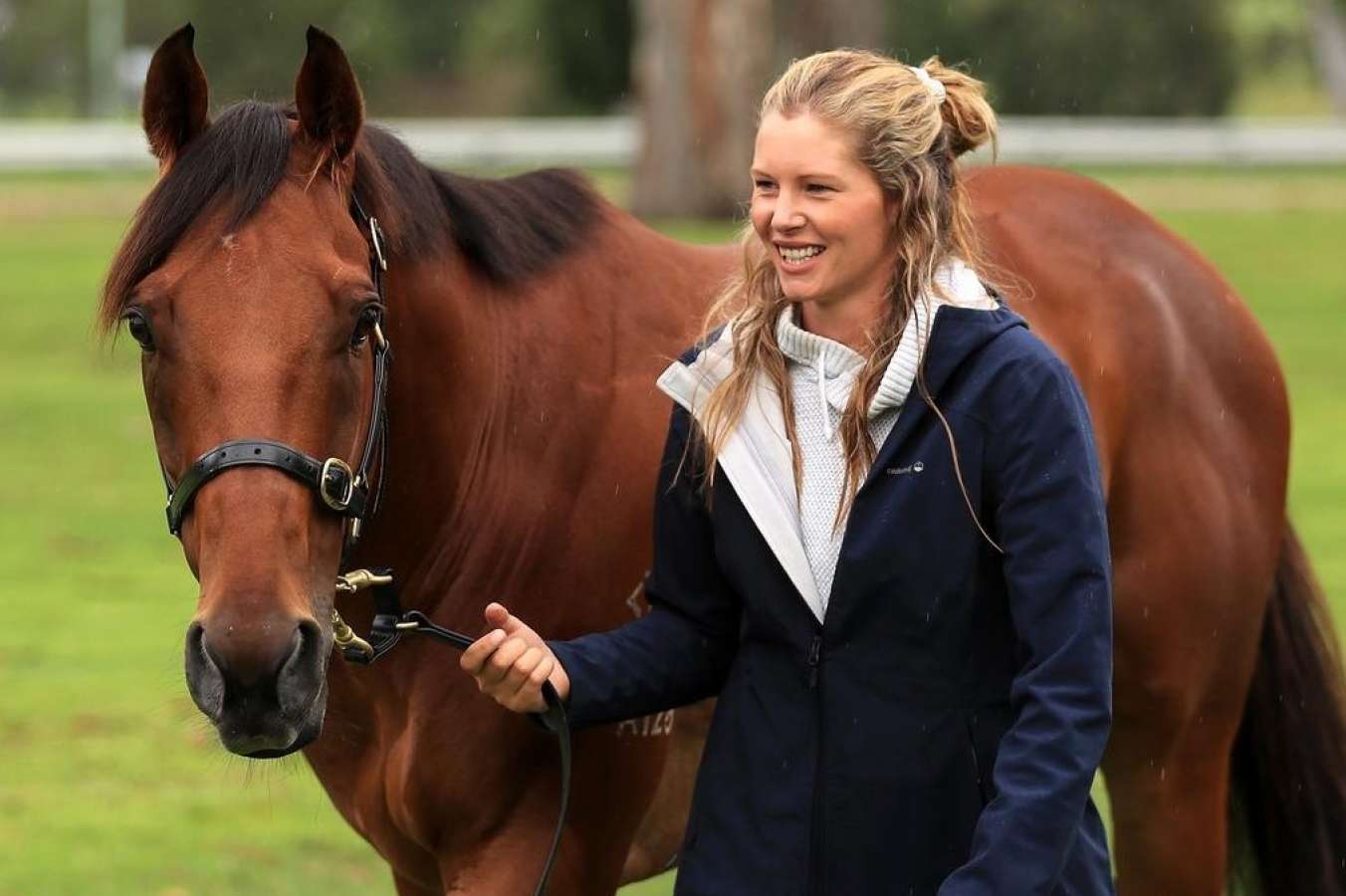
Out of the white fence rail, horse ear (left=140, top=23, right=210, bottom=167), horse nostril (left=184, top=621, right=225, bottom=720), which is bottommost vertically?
the white fence rail

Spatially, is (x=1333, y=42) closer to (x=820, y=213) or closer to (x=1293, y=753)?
(x=1293, y=753)

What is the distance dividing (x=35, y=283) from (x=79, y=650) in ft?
38.1

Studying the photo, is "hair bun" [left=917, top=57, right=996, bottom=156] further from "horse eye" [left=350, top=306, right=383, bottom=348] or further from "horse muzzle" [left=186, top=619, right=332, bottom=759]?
"horse muzzle" [left=186, top=619, right=332, bottom=759]

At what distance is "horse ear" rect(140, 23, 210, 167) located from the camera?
305 cm

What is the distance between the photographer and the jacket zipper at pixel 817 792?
9.93ft

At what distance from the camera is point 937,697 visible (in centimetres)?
299

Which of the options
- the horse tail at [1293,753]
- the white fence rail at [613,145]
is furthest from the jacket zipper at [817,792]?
the white fence rail at [613,145]

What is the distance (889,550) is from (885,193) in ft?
1.68

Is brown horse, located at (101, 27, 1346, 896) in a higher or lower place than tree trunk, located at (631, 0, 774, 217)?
higher

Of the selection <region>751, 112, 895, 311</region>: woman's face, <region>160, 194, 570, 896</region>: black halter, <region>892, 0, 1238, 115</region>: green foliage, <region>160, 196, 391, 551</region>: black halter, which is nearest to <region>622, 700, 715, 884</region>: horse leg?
<region>160, 194, 570, 896</region>: black halter

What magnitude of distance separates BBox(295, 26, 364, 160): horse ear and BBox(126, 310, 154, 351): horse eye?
0.40m

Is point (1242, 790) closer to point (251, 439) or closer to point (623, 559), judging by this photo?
point (623, 559)

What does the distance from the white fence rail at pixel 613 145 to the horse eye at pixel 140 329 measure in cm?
2467

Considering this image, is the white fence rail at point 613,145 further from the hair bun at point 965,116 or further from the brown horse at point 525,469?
the hair bun at point 965,116
